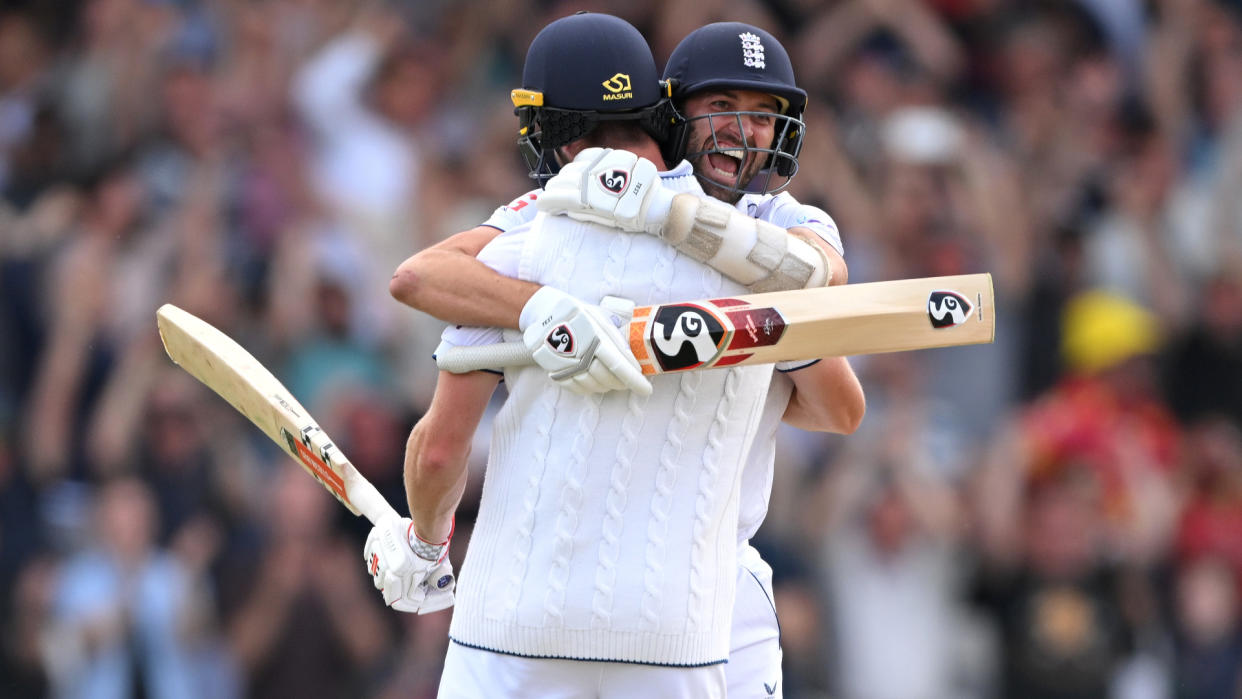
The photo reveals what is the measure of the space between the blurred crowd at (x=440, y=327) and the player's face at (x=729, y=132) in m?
3.67

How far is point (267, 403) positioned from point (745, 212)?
1182mm

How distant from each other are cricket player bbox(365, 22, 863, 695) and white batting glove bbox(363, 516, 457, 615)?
1.82 feet

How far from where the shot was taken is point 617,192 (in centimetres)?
296

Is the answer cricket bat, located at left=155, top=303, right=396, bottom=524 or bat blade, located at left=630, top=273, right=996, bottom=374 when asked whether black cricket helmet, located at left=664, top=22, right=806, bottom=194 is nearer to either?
bat blade, located at left=630, top=273, right=996, bottom=374

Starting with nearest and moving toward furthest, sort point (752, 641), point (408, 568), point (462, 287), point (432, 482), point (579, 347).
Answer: point (579, 347), point (462, 287), point (432, 482), point (408, 568), point (752, 641)

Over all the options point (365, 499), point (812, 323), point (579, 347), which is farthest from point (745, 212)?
point (365, 499)

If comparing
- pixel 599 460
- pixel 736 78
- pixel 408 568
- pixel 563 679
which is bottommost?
pixel 563 679

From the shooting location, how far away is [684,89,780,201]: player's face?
3.30 m

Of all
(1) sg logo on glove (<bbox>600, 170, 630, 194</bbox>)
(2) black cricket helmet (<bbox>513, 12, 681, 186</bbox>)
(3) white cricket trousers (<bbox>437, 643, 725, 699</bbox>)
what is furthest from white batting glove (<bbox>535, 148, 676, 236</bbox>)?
(3) white cricket trousers (<bbox>437, 643, 725, 699</bbox>)

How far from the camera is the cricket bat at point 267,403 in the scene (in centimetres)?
370

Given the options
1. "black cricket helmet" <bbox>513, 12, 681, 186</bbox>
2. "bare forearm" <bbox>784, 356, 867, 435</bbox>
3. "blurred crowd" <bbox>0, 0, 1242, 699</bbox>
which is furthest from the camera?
"blurred crowd" <bbox>0, 0, 1242, 699</bbox>

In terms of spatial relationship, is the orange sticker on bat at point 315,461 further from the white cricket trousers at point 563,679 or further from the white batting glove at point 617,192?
the white batting glove at point 617,192

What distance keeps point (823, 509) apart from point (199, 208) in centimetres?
299

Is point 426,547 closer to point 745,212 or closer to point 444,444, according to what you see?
point 444,444
